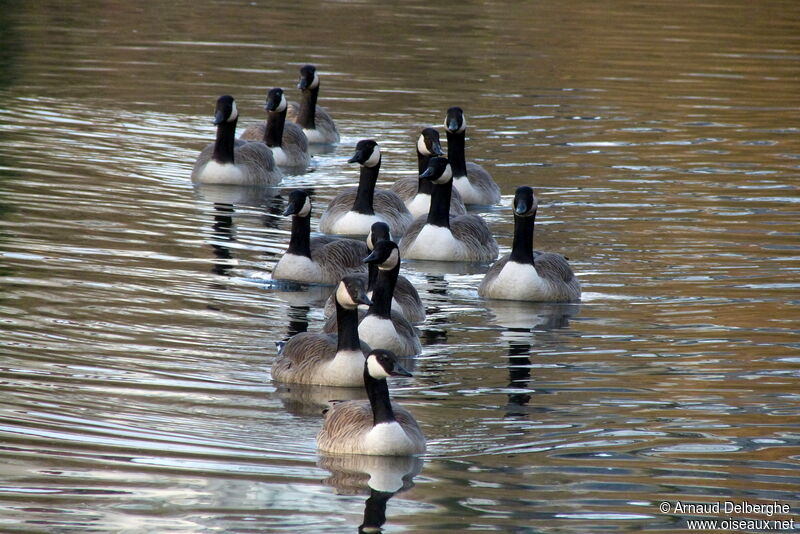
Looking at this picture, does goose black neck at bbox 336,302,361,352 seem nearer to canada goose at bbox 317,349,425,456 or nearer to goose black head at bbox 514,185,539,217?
canada goose at bbox 317,349,425,456

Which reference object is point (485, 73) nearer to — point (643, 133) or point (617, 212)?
point (643, 133)

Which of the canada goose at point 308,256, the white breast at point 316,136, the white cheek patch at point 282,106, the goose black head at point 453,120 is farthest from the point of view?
the white breast at point 316,136

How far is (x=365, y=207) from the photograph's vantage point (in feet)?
58.7

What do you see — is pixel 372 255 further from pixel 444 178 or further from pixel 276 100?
pixel 276 100

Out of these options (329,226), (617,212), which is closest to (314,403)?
(329,226)

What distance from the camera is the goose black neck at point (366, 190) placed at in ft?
57.8

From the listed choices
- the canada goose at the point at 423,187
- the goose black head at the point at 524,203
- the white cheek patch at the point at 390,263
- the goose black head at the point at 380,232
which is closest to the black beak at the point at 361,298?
the white cheek patch at the point at 390,263

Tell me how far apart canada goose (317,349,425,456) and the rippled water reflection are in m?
0.15

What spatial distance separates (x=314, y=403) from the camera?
37.5 ft

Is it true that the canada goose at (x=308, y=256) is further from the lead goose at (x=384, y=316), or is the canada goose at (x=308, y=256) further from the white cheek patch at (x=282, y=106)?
the white cheek patch at (x=282, y=106)

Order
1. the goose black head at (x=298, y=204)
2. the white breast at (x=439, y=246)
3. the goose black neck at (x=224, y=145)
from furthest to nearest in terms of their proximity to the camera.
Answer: the goose black neck at (x=224, y=145) → the white breast at (x=439, y=246) → the goose black head at (x=298, y=204)

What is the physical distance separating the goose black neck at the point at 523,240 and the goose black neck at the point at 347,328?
11.5 feet

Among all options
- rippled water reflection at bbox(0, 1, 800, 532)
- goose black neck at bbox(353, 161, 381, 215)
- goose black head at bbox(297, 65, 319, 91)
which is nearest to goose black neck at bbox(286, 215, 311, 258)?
rippled water reflection at bbox(0, 1, 800, 532)

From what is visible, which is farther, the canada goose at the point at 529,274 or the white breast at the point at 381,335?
the canada goose at the point at 529,274
